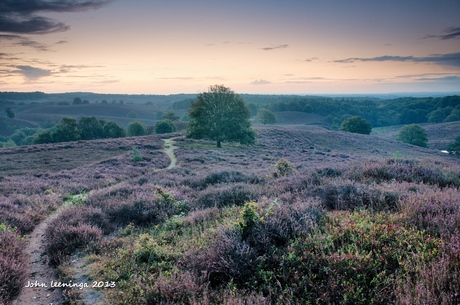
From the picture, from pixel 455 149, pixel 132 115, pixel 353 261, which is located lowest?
pixel 455 149

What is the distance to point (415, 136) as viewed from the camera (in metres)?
73.6

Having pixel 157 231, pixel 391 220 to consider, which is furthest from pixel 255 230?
pixel 157 231

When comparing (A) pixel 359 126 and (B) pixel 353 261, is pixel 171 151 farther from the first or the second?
(A) pixel 359 126

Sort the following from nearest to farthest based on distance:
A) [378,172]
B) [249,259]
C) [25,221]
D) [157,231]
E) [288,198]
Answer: [249,259], [157,231], [288,198], [25,221], [378,172]

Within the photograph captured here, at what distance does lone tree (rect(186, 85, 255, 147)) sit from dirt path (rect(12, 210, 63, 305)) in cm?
3860

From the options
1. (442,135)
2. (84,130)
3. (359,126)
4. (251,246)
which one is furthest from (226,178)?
(442,135)

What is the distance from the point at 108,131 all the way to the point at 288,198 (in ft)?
254

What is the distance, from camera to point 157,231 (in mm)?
7727

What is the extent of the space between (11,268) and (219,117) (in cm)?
4158

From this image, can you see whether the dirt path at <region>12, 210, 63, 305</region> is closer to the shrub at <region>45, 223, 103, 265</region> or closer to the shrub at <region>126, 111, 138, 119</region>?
the shrub at <region>45, 223, 103, 265</region>

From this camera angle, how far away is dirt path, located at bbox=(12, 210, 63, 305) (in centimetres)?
487

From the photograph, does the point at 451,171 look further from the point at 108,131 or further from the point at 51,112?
the point at 51,112

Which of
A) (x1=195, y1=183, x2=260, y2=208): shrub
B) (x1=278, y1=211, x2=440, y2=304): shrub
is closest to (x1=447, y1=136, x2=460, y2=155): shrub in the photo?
(x1=195, y1=183, x2=260, y2=208): shrub

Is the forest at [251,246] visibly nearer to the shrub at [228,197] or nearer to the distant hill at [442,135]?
the shrub at [228,197]
